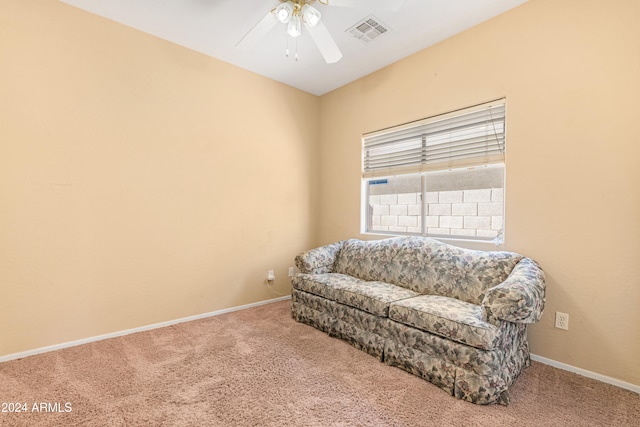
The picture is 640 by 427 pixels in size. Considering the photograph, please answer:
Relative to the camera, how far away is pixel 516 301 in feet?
5.29

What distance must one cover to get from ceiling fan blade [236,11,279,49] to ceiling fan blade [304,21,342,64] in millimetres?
239

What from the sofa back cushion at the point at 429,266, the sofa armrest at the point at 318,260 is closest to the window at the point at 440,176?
the sofa back cushion at the point at 429,266

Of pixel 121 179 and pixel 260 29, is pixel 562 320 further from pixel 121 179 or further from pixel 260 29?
pixel 121 179

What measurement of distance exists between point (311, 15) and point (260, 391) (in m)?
2.46

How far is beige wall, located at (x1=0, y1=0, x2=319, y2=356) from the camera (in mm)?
2164

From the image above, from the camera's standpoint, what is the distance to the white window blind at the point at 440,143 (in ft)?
8.28

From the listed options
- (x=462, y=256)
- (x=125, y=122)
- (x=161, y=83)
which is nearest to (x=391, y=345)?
(x=462, y=256)

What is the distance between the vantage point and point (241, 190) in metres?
3.36

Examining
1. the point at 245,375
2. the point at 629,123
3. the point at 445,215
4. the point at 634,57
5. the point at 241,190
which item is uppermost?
the point at 634,57

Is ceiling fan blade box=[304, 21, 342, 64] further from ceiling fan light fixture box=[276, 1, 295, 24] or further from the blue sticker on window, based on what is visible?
the blue sticker on window

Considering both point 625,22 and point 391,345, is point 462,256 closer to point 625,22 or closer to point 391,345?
point 391,345

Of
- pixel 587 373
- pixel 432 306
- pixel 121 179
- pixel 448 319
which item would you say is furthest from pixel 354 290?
pixel 121 179

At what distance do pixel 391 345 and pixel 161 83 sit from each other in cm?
310

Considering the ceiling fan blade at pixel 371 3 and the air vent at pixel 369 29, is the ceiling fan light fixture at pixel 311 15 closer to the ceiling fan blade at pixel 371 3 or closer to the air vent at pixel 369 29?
the ceiling fan blade at pixel 371 3
